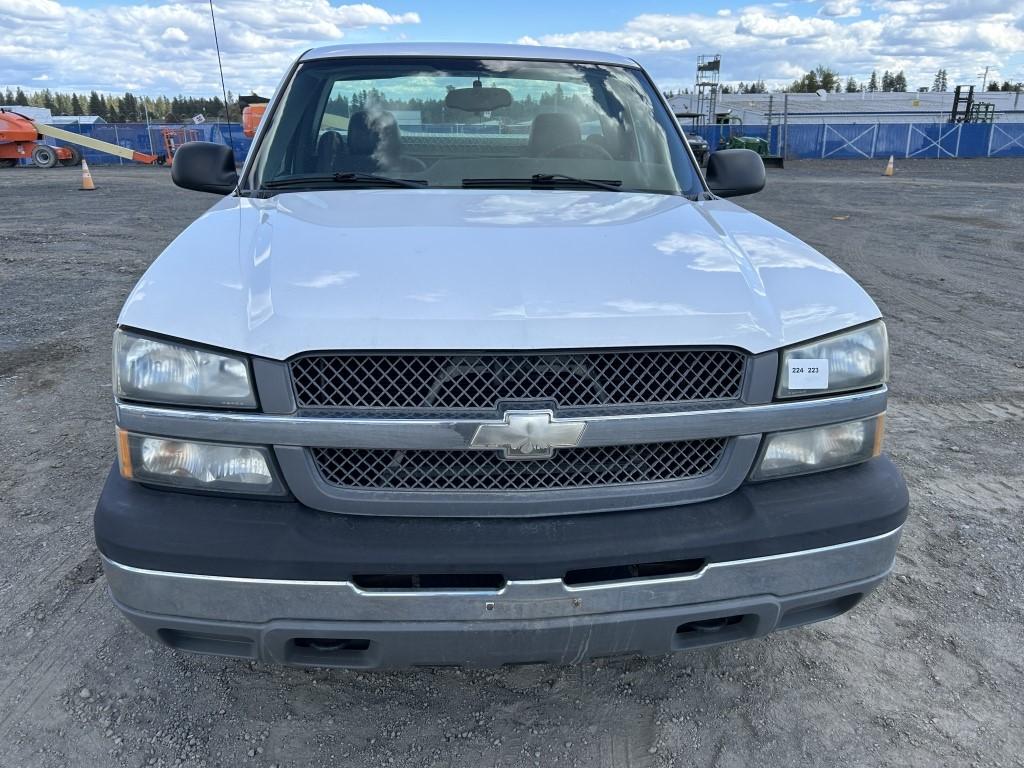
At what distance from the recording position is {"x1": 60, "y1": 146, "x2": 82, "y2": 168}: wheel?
3028 cm

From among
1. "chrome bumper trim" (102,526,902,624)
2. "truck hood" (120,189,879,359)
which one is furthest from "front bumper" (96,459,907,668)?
"truck hood" (120,189,879,359)

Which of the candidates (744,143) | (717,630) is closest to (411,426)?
(717,630)

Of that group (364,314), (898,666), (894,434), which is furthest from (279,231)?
(894,434)

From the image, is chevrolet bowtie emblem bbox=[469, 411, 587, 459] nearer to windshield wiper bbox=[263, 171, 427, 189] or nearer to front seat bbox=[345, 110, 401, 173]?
windshield wiper bbox=[263, 171, 427, 189]

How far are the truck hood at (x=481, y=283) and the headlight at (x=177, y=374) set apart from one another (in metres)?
0.05

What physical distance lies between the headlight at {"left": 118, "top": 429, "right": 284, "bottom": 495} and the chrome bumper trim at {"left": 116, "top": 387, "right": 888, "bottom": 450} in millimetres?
36

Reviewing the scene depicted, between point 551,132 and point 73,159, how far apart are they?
33.0 metres

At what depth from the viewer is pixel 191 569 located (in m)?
1.89

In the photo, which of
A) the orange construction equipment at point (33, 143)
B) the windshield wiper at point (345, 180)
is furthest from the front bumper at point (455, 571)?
the orange construction equipment at point (33, 143)

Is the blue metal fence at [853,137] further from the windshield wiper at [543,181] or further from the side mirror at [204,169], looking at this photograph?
the windshield wiper at [543,181]

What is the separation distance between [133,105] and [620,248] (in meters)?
127

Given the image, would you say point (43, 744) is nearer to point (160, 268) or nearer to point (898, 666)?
point (160, 268)

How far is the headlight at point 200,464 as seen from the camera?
1.99 m

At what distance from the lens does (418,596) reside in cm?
189
